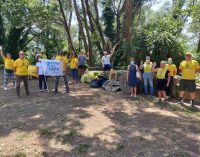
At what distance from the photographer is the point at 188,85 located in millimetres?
10664

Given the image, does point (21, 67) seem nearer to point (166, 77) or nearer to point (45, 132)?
point (45, 132)

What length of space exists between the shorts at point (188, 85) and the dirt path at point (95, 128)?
0.70 meters

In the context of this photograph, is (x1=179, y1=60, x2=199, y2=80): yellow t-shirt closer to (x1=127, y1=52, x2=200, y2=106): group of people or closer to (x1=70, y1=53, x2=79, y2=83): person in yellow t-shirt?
(x1=127, y1=52, x2=200, y2=106): group of people

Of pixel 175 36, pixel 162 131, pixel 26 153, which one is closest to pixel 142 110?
pixel 162 131

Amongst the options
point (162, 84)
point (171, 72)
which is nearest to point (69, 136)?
point (162, 84)

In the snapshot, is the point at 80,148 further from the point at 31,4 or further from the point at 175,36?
the point at 31,4

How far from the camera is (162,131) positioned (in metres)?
7.73

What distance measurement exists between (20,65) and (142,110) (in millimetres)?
4538

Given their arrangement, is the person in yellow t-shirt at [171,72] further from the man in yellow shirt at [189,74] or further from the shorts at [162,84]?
the man in yellow shirt at [189,74]

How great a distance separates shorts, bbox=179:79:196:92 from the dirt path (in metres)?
0.70

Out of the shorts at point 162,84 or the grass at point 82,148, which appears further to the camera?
the shorts at point 162,84

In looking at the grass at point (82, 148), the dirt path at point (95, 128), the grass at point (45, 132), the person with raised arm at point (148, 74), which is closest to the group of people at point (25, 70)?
the dirt path at point (95, 128)

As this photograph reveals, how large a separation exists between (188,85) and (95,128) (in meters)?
4.14

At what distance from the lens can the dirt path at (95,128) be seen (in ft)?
21.8
